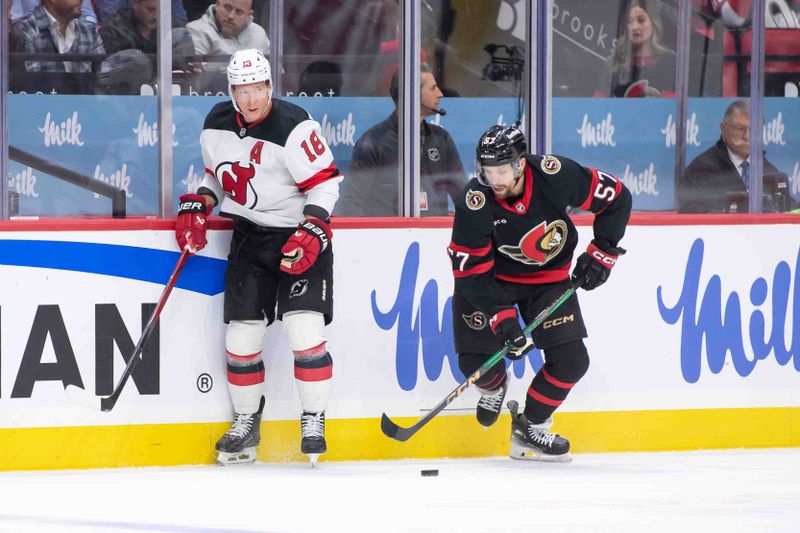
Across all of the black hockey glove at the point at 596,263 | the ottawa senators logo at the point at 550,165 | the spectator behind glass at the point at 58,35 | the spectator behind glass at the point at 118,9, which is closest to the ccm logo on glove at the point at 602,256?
the black hockey glove at the point at 596,263

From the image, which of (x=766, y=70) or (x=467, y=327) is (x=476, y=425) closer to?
(x=467, y=327)

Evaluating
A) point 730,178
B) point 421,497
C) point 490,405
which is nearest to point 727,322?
point 730,178

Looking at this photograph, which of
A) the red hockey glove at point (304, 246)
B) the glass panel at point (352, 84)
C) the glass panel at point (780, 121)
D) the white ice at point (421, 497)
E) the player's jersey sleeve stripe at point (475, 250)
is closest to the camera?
the white ice at point (421, 497)

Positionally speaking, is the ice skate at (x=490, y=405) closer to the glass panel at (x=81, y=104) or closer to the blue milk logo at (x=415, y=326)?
the blue milk logo at (x=415, y=326)

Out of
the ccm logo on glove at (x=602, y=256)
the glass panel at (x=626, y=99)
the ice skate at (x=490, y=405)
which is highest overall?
the glass panel at (x=626, y=99)

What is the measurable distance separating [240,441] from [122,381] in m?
0.39

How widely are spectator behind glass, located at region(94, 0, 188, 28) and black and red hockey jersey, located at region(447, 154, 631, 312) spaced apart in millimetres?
1147

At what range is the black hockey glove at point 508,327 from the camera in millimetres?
4094

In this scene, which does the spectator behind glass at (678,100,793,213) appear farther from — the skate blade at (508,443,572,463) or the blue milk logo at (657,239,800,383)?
the skate blade at (508,443,572,463)

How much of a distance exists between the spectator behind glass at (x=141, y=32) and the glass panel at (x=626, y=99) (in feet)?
4.38

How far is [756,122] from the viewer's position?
5.01 meters

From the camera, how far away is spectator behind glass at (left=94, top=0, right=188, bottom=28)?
4.55m

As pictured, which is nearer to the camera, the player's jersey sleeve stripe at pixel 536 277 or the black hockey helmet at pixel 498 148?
the black hockey helmet at pixel 498 148

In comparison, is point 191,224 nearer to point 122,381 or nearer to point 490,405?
point 122,381
